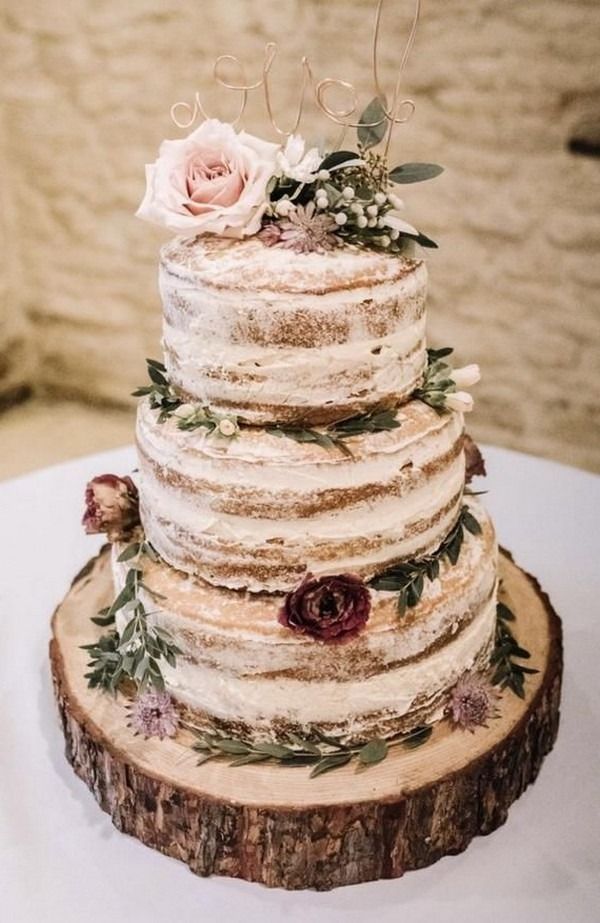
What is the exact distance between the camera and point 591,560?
102 inches

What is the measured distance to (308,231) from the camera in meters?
1.67

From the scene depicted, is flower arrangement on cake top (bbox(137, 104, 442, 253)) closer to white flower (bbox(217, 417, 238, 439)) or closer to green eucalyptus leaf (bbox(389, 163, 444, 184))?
green eucalyptus leaf (bbox(389, 163, 444, 184))

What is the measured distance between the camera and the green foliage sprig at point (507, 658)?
191cm

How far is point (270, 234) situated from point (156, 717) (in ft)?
3.04

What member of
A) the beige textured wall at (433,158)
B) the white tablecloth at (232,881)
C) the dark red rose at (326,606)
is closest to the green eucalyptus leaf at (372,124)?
the dark red rose at (326,606)

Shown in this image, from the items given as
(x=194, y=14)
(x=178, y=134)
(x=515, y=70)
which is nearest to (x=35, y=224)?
(x=178, y=134)

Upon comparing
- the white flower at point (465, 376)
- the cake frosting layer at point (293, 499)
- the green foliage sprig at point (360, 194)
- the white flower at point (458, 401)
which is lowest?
the cake frosting layer at point (293, 499)

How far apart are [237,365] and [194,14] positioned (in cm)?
284

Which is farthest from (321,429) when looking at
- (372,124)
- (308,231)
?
(372,124)

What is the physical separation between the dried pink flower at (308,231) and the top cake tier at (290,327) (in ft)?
0.08

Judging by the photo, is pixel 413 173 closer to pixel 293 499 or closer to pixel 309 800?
pixel 293 499

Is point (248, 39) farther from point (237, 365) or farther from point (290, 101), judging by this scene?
point (237, 365)

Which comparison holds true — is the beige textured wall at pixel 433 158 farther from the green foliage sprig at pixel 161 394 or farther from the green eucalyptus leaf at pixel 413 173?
the green foliage sprig at pixel 161 394

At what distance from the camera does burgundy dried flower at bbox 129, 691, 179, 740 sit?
178 centimetres
